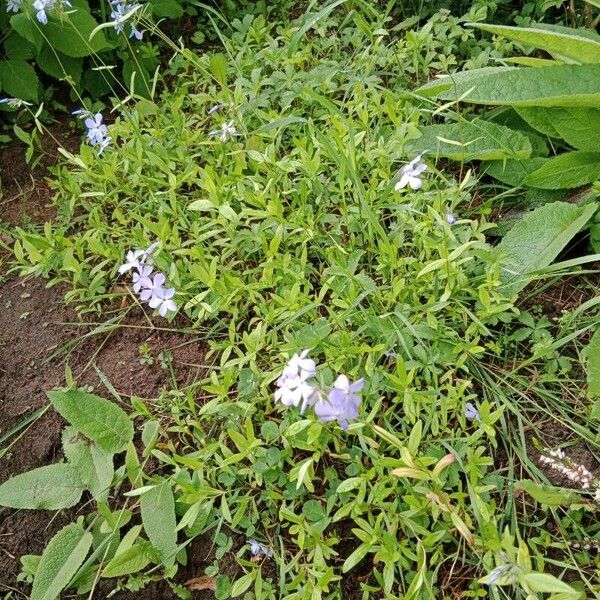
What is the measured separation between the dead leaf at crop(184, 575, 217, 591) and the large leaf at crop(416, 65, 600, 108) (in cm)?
143

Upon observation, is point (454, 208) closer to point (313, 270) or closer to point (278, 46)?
point (313, 270)

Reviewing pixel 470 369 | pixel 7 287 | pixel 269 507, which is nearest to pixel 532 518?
pixel 470 369

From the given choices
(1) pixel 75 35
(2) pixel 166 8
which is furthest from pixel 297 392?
(2) pixel 166 8

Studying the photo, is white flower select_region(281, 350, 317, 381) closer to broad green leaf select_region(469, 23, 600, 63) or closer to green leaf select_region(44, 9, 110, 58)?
broad green leaf select_region(469, 23, 600, 63)

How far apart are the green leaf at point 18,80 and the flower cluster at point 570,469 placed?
2057 mm

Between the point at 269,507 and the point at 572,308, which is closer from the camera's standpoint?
the point at 269,507

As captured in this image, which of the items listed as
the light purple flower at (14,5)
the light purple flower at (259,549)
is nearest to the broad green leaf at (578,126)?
the light purple flower at (259,549)

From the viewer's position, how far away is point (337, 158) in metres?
1.90

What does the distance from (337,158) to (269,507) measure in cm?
92

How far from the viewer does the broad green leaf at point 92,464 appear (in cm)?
170

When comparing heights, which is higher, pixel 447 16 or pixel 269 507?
pixel 447 16

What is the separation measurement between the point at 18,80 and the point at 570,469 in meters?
2.19

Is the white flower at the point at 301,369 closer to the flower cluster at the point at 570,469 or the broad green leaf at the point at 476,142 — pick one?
the flower cluster at the point at 570,469

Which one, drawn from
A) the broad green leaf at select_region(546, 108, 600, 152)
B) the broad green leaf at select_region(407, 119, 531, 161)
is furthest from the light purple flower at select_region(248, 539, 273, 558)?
the broad green leaf at select_region(546, 108, 600, 152)
